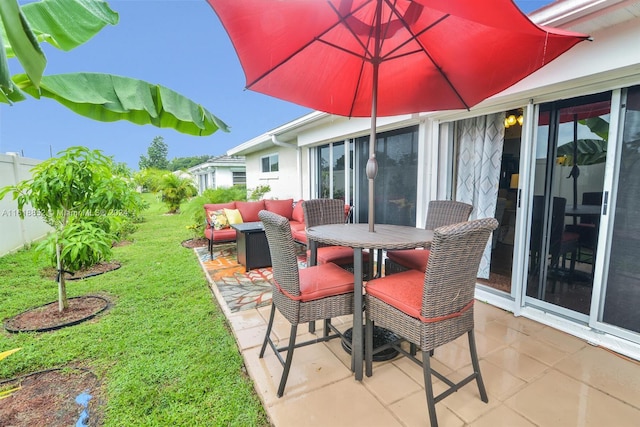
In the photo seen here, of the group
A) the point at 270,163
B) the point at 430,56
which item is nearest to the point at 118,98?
the point at 430,56

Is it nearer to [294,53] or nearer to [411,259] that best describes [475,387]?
[411,259]

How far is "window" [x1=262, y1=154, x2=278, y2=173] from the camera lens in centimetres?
1045

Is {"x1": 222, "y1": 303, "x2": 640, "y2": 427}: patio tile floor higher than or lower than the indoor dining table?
lower

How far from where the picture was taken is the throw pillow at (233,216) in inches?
251

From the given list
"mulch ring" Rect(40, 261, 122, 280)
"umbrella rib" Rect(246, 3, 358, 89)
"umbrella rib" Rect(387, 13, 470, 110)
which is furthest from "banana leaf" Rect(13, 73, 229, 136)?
"mulch ring" Rect(40, 261, 122, 280)

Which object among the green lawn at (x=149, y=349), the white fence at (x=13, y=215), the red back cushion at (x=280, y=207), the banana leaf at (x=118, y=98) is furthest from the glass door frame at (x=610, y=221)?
the white fence at (x=13, y=215)

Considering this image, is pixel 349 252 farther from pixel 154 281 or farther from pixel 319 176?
pixel 319 176

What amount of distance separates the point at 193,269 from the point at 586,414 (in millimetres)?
5305

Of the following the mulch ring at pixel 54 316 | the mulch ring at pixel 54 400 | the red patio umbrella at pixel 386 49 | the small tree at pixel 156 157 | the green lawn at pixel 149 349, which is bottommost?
the mulch ring at pixel 54 400

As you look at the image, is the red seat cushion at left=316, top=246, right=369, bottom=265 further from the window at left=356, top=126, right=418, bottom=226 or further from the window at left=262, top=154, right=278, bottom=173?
the window at left=262, top=154, right=278, bottom=173

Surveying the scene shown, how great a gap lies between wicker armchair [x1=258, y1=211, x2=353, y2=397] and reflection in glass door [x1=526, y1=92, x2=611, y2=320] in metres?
2.52

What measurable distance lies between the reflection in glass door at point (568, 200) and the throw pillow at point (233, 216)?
532cm

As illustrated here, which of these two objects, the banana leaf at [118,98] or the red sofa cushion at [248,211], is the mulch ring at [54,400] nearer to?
the banana leaf at [118,98]

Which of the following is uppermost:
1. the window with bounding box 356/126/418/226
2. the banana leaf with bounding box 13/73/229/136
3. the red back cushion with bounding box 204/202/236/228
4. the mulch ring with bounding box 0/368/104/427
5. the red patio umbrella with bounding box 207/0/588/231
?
the red patio umbrella with bounding box 207/0/588/231
